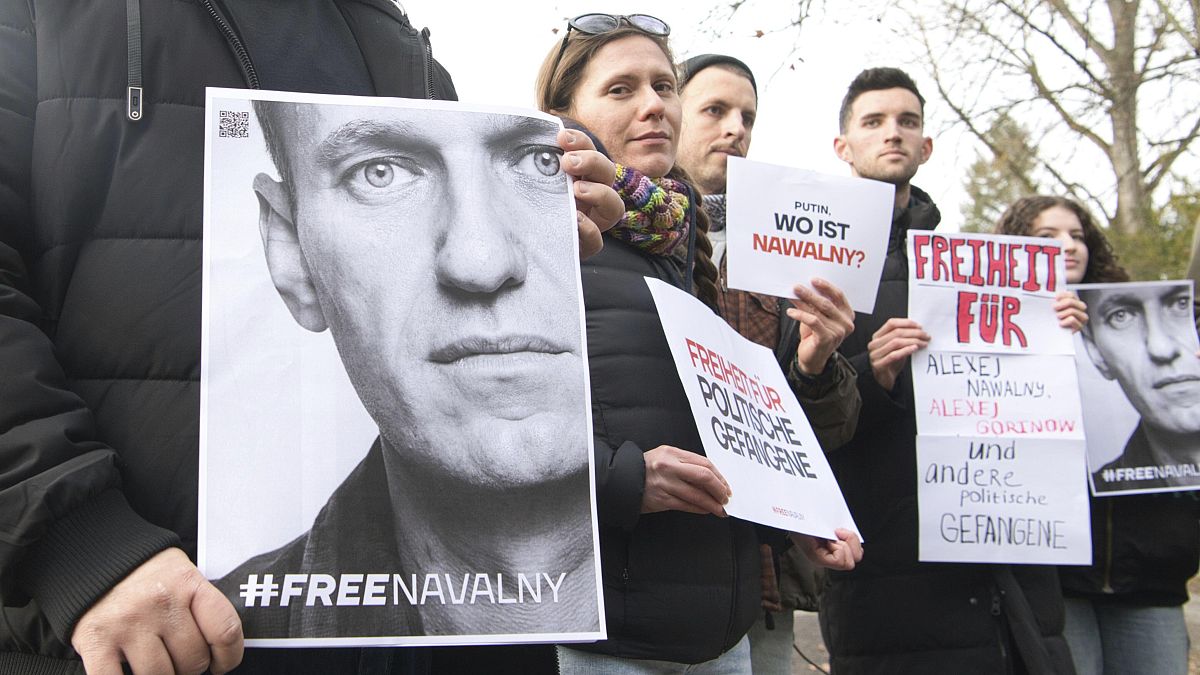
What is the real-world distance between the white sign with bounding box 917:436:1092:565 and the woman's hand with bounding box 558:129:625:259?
1.80 m

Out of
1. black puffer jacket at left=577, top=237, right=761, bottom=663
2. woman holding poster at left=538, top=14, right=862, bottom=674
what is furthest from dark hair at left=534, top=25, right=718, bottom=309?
black puffer jacket at left=577, top=237, right=761, bottom=663

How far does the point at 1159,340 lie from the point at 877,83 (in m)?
1.31

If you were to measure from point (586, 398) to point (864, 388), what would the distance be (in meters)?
1.89

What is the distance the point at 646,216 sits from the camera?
2.28 metres

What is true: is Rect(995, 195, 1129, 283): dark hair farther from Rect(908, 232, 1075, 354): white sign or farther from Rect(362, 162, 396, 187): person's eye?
Rect(362, 162, 396, 187): person's eye

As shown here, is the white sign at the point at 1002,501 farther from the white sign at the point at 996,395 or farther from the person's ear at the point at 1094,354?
the person's ear at the point at 1094,354

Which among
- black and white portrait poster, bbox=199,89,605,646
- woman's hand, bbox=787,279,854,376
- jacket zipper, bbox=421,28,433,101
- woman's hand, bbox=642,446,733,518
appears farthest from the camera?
woman's hand, bbox=787,279,854,376

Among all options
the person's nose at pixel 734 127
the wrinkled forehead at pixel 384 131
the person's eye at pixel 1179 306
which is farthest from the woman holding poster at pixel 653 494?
the person's eye at pixel 1179 306

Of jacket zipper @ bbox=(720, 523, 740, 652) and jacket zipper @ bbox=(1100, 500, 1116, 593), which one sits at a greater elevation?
jacket zipper @ bbox=(720, 523, 740, 652)

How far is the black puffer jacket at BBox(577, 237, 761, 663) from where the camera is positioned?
6.77 feet

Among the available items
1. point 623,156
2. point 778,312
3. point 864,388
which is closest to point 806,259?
point 778,312

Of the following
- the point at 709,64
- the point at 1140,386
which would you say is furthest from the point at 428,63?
the point at 1140,386

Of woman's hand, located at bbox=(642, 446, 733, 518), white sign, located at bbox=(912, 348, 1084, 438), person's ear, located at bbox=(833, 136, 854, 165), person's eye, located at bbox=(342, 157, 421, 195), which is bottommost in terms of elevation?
→ woman's hand, located at bbox=(642, 446, 733, 518)

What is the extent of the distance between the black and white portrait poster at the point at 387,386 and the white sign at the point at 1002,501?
2.00 metres
